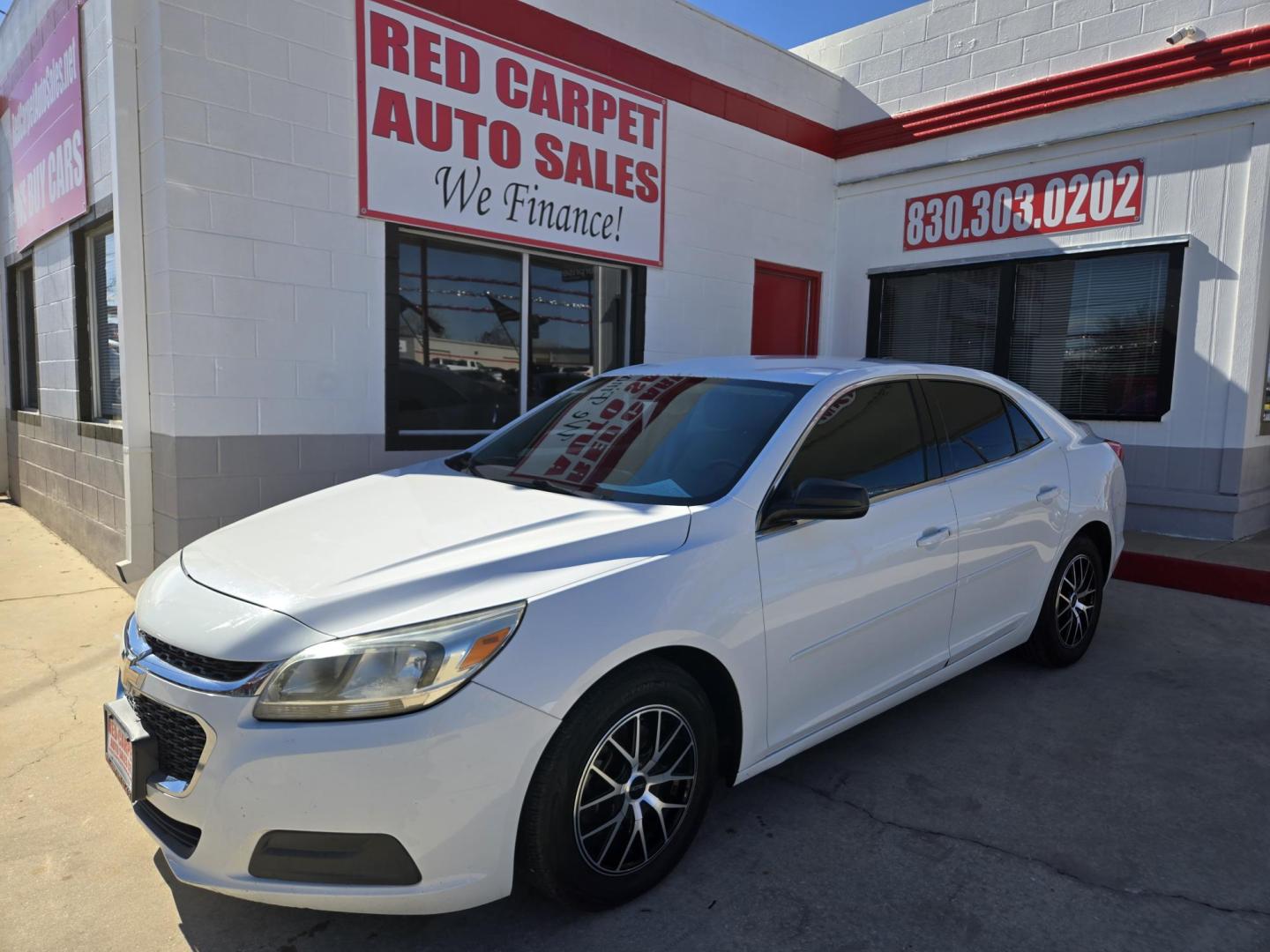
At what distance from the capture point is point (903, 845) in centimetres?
283

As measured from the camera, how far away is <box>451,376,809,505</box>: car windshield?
2951mm

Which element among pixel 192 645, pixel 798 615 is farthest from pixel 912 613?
pixel 192 645

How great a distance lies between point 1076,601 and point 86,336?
729cm

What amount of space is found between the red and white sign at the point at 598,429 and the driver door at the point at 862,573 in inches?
27.0

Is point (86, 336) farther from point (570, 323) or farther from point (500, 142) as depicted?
point (570, 323)

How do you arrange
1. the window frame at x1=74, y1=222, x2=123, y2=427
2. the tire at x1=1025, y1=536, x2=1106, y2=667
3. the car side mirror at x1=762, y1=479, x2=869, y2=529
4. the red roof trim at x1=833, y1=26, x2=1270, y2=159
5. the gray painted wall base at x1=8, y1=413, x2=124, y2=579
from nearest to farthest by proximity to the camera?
the car side mirror at x1=762, y1=479, x2=869, y2=529 < the tire at x1=1025, y1=536, x2=1106, y2=667 < the gray painted wall base at x1=8, y1=413, x2=124, y2=579 < the window frame at x1=74, y1=222, x2=123, y2=427 < the red roof trim at x1=833, y1=26, x2=1270, y2=159

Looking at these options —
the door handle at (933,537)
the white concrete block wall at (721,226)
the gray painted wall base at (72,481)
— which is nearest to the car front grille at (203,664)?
the door handle at (933,537)

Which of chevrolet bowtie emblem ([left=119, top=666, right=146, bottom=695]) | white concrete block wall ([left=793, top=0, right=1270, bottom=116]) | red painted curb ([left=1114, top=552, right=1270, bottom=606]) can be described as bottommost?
red painted curb ([left=1114, top=552, right=1270, bottom=606])

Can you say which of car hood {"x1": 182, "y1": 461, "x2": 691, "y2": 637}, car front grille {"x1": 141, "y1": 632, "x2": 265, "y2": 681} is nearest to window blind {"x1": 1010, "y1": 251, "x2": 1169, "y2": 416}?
car hood {"x1": 182, "y1": 461, "x2": 691, "y2": 637}

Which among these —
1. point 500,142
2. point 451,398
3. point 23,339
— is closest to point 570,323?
point 451,398

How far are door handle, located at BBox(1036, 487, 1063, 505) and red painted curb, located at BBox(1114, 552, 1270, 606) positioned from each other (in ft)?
9.16

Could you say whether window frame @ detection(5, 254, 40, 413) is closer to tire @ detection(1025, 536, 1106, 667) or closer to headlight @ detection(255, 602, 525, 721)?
headlight @ detection(255, 602, 525, 721)

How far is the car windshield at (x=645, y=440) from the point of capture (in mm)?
2951

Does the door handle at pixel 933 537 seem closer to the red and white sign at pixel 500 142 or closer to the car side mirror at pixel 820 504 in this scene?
the car side mirror at pixel 820 504
